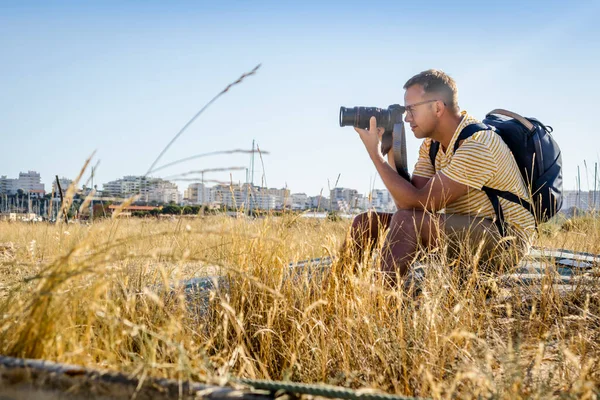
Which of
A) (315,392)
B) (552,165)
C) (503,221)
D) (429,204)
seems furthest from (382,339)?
(552,165)

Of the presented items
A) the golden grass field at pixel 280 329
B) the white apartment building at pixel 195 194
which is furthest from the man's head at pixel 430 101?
the white apartment building at pixel 195 194

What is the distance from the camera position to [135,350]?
1938 mm

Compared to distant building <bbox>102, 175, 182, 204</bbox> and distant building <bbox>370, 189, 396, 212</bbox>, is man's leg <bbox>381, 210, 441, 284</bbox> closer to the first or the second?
distant building <bbox>370, 189, 396, 212</bbox>

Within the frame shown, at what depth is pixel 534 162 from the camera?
276cm

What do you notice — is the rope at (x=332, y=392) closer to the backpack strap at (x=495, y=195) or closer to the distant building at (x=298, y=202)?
the distant building at (x=298, y=202)

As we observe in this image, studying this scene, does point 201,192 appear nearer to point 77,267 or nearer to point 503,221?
point 77,267

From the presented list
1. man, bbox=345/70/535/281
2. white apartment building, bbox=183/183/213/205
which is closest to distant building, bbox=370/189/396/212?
man, bbox=345/70/535/281

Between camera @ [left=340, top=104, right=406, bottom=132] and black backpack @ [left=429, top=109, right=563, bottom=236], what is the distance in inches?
19.9

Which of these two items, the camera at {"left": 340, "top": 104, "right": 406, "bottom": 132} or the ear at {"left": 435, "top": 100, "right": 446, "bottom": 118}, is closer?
the ear at {"left": 435, "top": 100, "right": 446, "bottom": 118}

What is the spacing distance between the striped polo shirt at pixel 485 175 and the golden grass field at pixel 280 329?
460 mm

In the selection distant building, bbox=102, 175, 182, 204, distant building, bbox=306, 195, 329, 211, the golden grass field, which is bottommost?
the golden grass field

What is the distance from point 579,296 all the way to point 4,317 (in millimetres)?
2485

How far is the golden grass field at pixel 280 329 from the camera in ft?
4.37

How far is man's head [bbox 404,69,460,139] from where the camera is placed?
9.98 feet
